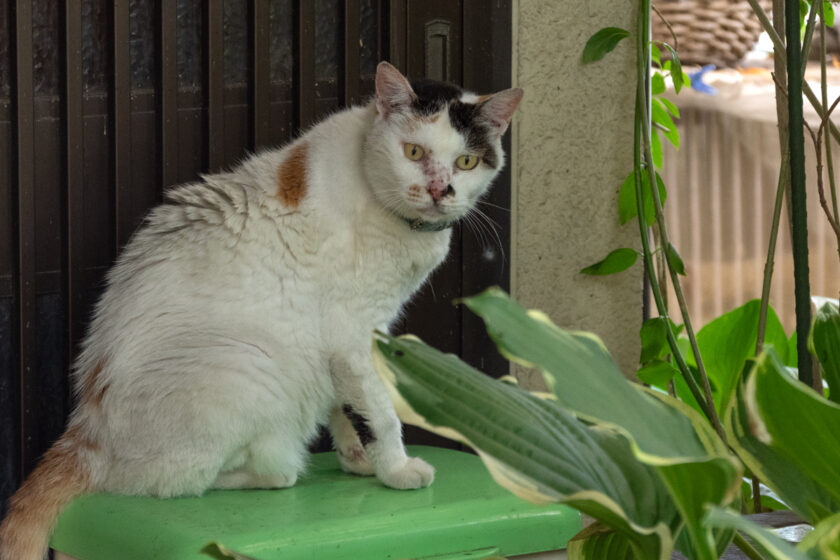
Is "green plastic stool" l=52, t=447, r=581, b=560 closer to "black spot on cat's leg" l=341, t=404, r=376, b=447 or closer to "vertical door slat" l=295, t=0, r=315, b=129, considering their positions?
"black spot on cat's leg" l=341, t=404, r=376, b=447

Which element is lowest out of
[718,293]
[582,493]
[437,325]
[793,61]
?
[718,293]

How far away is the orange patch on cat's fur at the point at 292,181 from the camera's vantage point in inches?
61.3

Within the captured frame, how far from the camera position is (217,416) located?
1.38m

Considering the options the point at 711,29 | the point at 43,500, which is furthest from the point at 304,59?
the point at 711,29

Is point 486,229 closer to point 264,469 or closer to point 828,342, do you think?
point 264,469

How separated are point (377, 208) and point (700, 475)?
3.76 feet

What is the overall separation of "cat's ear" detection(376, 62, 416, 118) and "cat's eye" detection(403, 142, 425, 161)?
0.21ft

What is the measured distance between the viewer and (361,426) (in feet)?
4.96

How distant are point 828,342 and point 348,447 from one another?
101 cm

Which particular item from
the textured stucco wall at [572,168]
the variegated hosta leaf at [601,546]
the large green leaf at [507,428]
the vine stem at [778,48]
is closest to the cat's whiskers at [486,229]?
the textured stucco wall at [572,168]

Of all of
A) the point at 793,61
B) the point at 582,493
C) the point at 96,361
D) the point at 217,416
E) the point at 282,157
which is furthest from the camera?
the point at 282,157

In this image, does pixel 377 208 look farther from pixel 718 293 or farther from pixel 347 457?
pixel 718 293

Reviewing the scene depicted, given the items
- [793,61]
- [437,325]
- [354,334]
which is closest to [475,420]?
[793,61]

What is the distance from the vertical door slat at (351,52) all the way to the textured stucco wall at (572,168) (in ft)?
1.22
